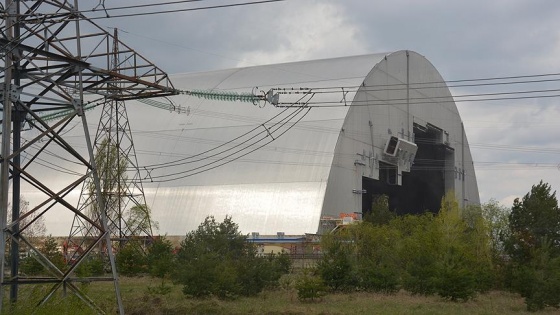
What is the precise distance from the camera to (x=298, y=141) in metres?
65.7

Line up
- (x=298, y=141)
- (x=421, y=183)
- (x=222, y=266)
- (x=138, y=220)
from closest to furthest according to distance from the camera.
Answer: (x=222, y=266) < (x=138, y=220) < (x=298, y=141) < (x=421, y=183)

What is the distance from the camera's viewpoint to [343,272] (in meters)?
35.5

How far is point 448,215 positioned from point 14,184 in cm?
3556

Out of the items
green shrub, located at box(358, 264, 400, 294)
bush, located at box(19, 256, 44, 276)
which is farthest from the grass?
bush, located at box(19, 256, 44, 276)

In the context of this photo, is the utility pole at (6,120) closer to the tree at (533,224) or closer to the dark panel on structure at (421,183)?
the tree at (533,224)

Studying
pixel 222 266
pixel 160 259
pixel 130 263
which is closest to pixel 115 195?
pixel 130 263

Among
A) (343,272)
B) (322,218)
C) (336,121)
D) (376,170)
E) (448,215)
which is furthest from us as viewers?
(376,170)

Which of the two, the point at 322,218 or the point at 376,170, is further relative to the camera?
the point at 376,170

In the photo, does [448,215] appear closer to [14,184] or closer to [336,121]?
[336,121]

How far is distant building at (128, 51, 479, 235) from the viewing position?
2489 inches

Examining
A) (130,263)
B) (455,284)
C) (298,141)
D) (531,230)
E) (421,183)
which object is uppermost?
(298,141)

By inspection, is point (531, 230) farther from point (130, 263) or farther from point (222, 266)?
point (130, 263)

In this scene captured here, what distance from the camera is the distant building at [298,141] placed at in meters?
63.2

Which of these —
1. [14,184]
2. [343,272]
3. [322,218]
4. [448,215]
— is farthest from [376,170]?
[14,184]
